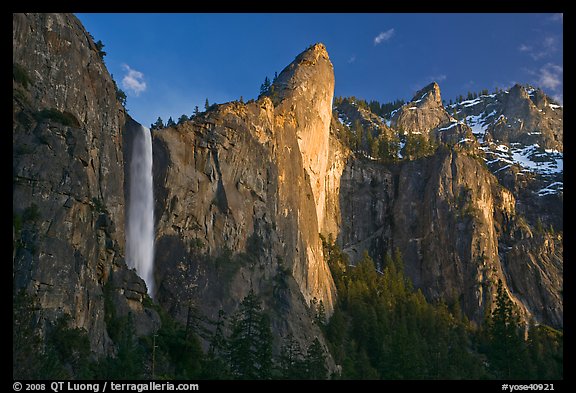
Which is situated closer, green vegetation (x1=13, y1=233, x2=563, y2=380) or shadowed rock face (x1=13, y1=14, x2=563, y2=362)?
green vegetation (x1=13, y1=233, x2=563, y2=380)

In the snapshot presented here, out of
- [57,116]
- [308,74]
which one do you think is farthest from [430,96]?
[57,116]

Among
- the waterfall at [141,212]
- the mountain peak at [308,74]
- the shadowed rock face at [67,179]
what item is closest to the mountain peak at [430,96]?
the mountain peak at [308,74]

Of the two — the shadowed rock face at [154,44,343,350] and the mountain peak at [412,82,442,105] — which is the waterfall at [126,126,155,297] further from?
the mountain peak at [412,82,442,105]

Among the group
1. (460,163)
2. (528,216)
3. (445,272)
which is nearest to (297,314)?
(445,272)

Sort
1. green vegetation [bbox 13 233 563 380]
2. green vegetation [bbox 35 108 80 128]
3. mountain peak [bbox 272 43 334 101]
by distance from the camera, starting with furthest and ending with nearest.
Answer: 1. mountain peak [bbox 272 43 334 101]
2. green vegetation [bbox 35 108 80 128]
3. green vegetation [bbox 13 233 563 380]

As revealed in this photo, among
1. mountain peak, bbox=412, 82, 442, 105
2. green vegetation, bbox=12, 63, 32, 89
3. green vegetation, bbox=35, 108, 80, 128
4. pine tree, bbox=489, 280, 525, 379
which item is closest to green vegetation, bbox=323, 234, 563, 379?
pine tree, bbox=489, 280, 525, 379
